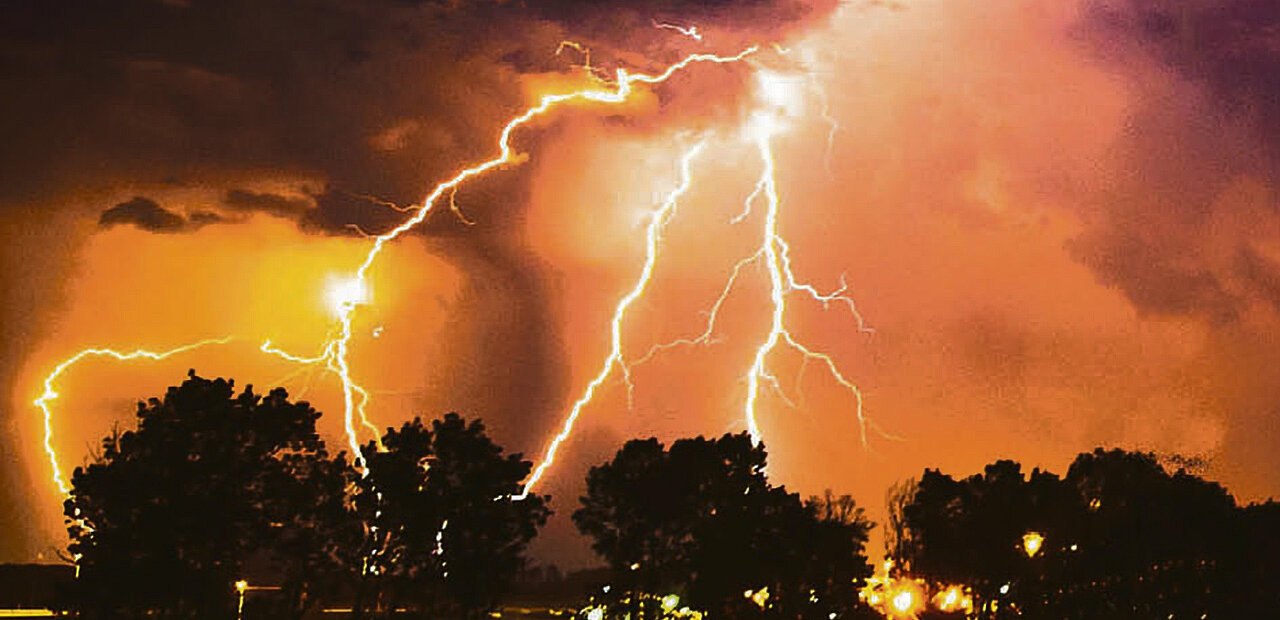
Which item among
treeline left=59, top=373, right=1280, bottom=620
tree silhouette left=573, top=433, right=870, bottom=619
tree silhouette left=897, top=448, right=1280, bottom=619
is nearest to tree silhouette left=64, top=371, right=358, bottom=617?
treeline left=59, top=373, right=1280, bottom=620

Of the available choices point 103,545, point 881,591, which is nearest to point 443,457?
point 103,545

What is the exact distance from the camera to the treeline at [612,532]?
17.7 m

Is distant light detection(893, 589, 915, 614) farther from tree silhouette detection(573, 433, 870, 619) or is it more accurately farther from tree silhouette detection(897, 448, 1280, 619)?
tree silhouette detection(897, 448, 1280, 619)

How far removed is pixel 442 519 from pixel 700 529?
22.4ft

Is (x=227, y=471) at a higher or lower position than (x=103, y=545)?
higher

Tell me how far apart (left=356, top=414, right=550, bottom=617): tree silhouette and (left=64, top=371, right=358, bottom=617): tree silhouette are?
105 inches

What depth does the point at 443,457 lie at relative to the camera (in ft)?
76.1

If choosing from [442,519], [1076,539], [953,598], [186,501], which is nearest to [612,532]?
[442,519]

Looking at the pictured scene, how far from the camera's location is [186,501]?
17594mm

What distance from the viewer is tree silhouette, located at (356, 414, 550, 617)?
22.1 m

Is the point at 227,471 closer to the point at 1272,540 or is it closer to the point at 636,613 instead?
the point at 636,613

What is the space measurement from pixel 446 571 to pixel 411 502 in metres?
1.43

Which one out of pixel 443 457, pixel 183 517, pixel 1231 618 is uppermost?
pixel 443 457

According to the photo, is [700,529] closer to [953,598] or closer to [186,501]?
[186,501]
